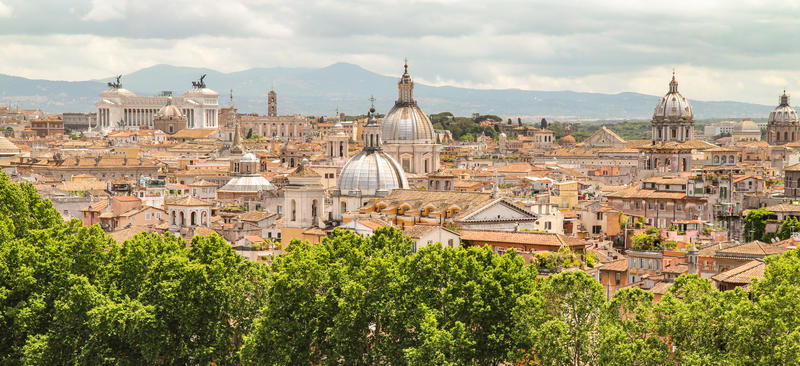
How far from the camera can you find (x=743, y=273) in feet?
128

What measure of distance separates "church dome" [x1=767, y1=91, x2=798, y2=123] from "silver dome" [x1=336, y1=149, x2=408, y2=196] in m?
94.7

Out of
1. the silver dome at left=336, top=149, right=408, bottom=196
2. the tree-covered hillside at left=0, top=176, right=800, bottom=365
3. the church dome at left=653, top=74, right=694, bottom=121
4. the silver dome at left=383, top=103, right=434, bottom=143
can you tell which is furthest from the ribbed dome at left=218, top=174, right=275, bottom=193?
the tree-covered hillside at left=0, top=176, right=800, bottom=365

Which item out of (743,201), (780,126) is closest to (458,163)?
(780,126)

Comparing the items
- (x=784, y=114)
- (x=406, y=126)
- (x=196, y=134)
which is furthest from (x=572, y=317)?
(x=196, y=134)

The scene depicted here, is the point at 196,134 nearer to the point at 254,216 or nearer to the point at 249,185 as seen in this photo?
the point at 249,185

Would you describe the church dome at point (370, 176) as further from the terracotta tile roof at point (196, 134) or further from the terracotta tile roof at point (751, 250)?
the terracotta tile roof at point (196, 134)

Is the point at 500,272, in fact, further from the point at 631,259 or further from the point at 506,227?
the point at 506,227

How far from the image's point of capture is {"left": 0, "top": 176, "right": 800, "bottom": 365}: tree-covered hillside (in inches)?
1241

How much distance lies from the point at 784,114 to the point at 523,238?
106053 mm

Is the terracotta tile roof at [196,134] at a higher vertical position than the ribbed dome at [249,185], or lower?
higher

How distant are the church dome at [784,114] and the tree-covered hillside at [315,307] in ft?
381

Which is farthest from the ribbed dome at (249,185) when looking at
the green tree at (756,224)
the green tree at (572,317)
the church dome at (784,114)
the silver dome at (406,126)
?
the church dome at (784,114)

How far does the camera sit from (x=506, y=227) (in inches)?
2141

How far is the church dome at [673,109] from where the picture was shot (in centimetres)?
10694
